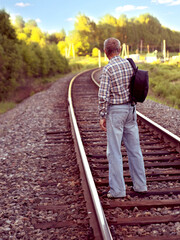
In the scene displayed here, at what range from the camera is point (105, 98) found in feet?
11.0

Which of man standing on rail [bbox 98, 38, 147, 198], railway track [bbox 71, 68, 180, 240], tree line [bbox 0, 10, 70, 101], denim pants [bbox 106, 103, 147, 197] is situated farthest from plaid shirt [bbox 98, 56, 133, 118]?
→ tree line [bbox 0, 10, 70, 101]

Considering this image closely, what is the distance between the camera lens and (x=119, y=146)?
11.8ft

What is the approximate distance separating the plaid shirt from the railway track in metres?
1.07

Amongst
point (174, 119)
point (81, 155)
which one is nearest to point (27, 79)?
point (174, 119)

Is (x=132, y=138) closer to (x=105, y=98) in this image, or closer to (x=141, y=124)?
(x=105, y=98)

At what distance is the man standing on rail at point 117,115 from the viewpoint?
3369 mm

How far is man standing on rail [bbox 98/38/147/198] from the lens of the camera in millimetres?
3369

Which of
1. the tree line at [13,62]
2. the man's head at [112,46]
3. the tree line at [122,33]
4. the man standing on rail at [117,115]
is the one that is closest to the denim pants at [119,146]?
the man standing on rail at [117,115]

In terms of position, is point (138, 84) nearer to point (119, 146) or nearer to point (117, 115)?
point (117, 115)

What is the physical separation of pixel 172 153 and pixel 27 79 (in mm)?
22208

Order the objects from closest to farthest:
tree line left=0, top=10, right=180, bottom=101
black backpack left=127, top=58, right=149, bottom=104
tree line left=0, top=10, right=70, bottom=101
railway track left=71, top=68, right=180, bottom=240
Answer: railway track left=71, top=68, right=180, bottom=240 → black backpack left=127, top=58, right=149, bottom=104 → tree line left=0, top=10, right=70, bottom=101 → tree line left=0, top=10, right=180, bottom=101

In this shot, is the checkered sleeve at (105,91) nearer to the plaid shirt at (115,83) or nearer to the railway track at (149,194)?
the plaid shirt at (115,83)

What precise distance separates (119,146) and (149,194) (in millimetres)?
680

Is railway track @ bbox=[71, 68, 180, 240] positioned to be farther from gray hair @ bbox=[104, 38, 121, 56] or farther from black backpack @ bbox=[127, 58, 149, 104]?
gray hair @ bbox=[104, 38, 121, 56]
